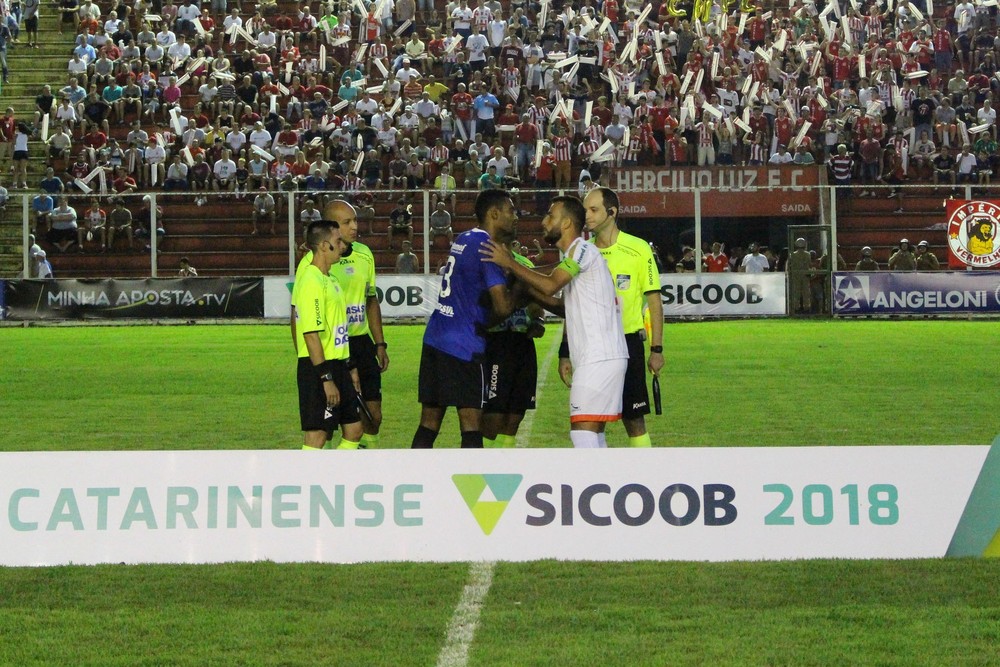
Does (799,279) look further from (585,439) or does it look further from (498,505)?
(498,505)

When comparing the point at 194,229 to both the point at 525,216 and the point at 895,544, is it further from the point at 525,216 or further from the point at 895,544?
the point at 895,544

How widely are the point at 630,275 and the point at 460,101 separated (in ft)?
86.0

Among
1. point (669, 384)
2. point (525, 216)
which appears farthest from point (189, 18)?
point (669, 384)

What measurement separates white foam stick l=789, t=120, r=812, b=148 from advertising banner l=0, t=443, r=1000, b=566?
2769 centimetres

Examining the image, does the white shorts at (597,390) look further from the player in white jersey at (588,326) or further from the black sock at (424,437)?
the black sock at (424,437)

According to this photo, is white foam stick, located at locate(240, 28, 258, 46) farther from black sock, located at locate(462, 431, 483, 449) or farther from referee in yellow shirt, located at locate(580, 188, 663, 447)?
black sock, located at locate(462, 431, 483, 449)

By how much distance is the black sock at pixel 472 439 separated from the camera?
8.98 metres

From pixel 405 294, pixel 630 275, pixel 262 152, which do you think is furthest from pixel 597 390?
pixel 262 152

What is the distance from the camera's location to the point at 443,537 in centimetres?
715

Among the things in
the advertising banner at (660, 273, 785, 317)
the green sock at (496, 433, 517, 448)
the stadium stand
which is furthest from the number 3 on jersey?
the stadium stand

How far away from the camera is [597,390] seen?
8.23 meters

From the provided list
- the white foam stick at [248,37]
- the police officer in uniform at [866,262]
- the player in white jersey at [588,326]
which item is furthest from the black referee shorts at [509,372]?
the white foam stick at [248,37]

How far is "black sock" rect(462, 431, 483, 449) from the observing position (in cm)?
898

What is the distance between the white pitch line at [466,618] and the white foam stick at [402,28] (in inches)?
1339
